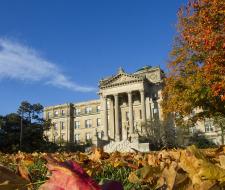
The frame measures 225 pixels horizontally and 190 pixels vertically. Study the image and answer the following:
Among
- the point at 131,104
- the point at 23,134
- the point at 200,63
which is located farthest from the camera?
the point at 131,104

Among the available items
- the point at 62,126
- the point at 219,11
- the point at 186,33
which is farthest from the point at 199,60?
the point at 62,126

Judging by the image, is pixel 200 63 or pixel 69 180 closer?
pixel 69 180

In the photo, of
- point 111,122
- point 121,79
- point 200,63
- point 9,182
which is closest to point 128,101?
point 121,79

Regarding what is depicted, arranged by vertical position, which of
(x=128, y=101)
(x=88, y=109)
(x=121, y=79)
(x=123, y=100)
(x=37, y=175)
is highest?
(x=121, y=79)

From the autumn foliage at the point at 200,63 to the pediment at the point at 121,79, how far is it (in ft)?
186

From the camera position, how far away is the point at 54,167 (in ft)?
2.09

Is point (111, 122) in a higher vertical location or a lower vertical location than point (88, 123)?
lower

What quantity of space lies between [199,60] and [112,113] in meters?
66.8

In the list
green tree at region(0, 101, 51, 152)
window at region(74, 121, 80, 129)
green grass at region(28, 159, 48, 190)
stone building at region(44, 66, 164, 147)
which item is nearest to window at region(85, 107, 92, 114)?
window at region(74, 121, 80, 129)

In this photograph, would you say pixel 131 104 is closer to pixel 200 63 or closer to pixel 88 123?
pixel 88 123

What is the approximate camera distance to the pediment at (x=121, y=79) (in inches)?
3504

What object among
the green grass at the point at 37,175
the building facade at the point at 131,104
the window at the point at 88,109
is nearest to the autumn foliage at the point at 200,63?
the green grass at the point at 37,175

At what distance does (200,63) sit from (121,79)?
207 feet

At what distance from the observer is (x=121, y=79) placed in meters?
90.8
